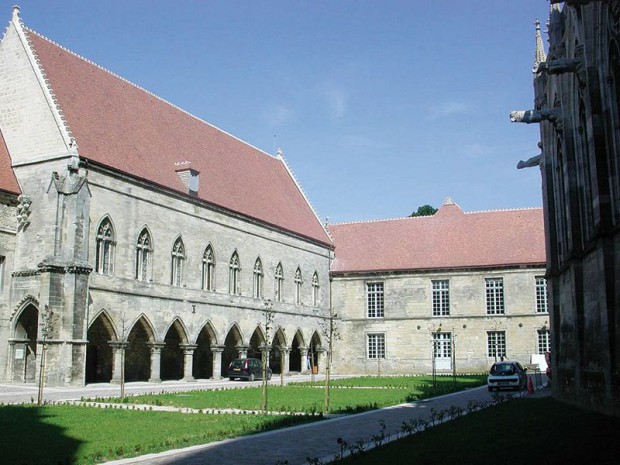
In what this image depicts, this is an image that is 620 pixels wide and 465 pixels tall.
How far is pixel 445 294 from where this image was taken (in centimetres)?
4506

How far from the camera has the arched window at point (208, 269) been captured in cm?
3453


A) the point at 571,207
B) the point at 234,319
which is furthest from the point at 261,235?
the point at 571,207

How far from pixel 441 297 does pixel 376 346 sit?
523 centimetres

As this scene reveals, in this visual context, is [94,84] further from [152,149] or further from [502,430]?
[502,430]

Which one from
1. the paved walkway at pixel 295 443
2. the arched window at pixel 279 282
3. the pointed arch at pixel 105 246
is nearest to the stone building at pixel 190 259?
the pointed arch at pixel 105 246

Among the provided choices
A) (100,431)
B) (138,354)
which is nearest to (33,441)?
(100,431)

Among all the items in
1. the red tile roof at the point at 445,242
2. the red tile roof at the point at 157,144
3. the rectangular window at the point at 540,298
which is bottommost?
the rectangular window at the point at 540,298

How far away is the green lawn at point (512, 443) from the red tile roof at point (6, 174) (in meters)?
19.9

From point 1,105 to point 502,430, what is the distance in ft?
81.2

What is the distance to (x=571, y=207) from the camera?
59.6ft

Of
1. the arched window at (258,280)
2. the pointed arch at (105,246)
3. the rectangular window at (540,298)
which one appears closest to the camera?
the pointed arch at (105,246)

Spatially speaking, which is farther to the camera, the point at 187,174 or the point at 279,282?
the point at 279,282

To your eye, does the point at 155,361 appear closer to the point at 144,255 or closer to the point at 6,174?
the point at 144,255

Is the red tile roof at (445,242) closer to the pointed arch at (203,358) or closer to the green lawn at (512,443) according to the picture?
the pointed arch at (203,358)
